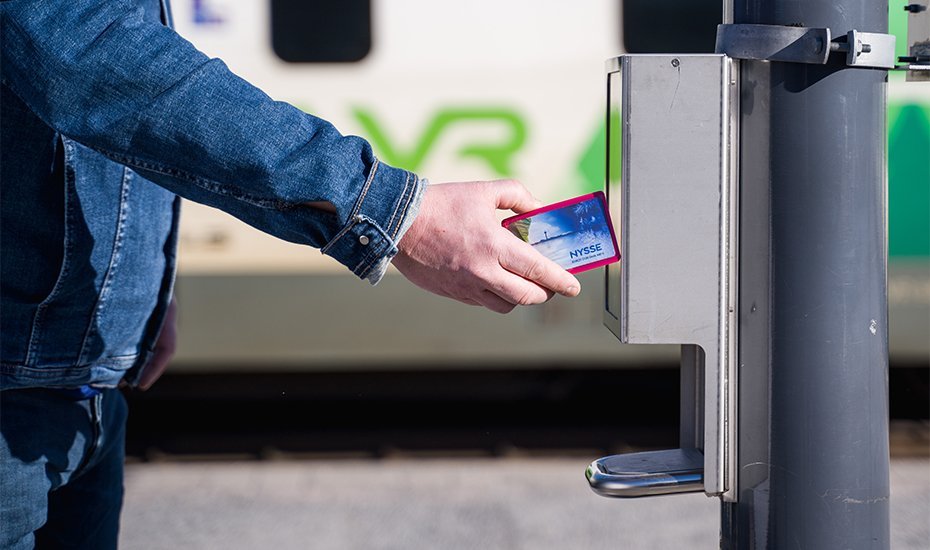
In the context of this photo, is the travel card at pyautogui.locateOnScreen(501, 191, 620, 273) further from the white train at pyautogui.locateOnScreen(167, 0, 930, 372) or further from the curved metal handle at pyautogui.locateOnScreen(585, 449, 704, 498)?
the white train at pyautogui.locateOnScreen(167, 0, 930, 372)

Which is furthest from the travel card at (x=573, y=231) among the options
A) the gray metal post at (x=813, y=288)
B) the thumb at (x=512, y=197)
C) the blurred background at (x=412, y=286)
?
the blurred background at (x=412, y=286)

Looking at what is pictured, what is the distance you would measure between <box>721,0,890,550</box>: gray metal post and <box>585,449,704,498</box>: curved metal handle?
76 millimetres

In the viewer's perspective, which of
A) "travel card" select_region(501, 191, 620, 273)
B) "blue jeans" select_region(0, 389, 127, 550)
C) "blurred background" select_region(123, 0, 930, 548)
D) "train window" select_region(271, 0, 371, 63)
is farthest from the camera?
"train window" select_region(271, 0, 371, 63)

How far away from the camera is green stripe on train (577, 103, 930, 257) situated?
165 inches

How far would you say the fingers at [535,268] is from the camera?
1261 mm

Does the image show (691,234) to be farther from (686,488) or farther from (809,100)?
(686,488)

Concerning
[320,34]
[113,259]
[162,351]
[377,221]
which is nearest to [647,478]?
[377,221]

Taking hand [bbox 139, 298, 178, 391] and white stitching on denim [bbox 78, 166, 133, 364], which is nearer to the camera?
white stitching on denim [bbox 78, 166, 133, 364]

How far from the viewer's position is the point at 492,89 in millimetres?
4246

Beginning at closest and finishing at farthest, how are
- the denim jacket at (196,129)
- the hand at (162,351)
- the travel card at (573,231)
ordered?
the denim jacket at (196,129) < the travel card at (573,231) < the hand at (162,351)

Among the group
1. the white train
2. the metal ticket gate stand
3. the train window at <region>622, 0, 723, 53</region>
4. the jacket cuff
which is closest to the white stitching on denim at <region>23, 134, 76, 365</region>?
the jacket cuff

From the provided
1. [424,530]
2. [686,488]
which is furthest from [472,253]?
[424,530]

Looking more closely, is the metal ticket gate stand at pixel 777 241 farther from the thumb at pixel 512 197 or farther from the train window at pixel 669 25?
the train window at pixel 669 25

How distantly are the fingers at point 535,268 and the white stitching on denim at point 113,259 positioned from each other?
63cm
